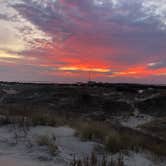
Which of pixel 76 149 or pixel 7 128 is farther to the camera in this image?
pixel 7 128

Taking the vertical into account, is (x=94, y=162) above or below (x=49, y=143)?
below

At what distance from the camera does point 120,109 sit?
3419cm

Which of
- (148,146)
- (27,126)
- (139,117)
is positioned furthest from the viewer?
(139,117)

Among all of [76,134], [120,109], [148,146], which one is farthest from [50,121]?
[120,109]

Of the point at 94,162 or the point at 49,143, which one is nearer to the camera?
the point at 94,162

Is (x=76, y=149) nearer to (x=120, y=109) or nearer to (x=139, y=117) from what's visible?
(x=139, y=117)

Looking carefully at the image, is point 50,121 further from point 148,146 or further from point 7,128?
point 148,146

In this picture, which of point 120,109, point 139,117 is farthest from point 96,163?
point 120,109

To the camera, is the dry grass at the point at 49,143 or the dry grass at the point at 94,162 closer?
the dry grass at the point at 94,162

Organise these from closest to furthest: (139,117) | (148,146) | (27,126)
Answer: (148,146)
(27,126)
(139,117)

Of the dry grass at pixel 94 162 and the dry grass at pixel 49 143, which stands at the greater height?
the dry grass at pixel 49 143

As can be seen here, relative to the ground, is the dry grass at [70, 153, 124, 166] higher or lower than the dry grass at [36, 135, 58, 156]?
lower

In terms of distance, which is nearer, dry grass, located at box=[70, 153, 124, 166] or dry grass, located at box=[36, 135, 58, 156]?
dry grass, located at box=[70, 153, 124, 166]

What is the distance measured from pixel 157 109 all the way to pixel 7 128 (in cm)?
2398
